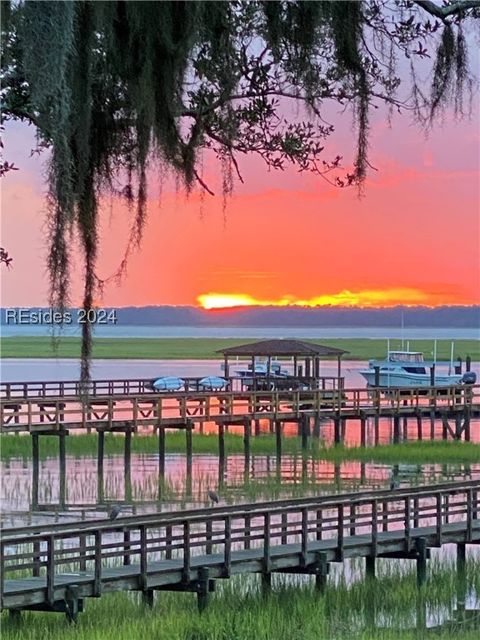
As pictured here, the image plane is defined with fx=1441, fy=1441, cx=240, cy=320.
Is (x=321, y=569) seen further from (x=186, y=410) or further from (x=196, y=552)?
(x=186, y=410)

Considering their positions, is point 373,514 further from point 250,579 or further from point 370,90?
point 370,90

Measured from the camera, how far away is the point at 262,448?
42969 millimetres

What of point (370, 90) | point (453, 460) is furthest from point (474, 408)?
point (370, 90)

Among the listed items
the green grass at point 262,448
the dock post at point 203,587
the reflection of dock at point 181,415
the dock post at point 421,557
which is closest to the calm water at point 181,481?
the reflection of dock at point 181,415

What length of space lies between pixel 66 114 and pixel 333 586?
13081 millimetres

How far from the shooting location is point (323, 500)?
18.0 metres

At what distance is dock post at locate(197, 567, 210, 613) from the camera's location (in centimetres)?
1531

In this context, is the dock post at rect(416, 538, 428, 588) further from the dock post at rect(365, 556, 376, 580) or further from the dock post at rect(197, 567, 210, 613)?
the dock post at rect(197, 567, 210, 613)

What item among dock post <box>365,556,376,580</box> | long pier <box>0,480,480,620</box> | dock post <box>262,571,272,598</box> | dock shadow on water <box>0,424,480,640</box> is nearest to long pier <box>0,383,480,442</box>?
dock shadow on water <box>0,424,480,640</box>

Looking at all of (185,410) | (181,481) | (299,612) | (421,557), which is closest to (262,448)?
(185,410)

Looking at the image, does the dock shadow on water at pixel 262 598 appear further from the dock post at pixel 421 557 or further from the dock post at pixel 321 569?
the dock post at pixel 421 557

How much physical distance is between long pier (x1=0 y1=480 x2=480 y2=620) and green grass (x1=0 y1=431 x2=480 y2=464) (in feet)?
60.6

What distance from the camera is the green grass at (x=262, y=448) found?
128ft

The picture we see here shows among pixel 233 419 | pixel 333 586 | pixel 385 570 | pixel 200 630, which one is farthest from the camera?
pixel 233 419
